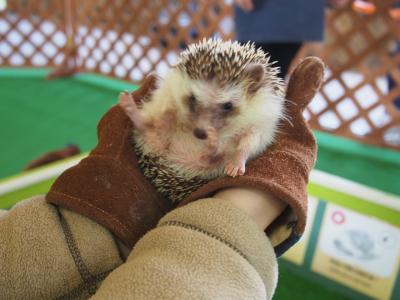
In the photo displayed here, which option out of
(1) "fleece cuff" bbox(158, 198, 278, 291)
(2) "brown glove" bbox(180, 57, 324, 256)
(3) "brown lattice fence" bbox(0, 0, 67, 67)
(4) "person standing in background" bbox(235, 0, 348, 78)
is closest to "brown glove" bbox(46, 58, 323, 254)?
(2) "brown glove" bbox(180, 57, 324, 256)

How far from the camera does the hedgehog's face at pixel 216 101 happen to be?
1062 millimetres

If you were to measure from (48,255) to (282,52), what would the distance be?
6.26 feet

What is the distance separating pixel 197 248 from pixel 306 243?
107 centimetres

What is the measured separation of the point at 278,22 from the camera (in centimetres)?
217

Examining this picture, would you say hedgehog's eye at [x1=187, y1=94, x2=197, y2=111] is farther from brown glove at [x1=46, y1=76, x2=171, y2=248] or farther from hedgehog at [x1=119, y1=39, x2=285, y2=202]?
brown glove at [x1=46, y1=76, x2=171, y2=248]

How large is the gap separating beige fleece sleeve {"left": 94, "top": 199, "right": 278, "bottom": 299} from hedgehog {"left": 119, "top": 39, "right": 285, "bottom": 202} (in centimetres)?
28

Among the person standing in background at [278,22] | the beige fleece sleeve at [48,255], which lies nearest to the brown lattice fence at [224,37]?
the person standing in background at [278,22]

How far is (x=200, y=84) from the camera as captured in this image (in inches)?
42.9

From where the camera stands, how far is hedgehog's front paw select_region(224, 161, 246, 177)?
2.75 feet

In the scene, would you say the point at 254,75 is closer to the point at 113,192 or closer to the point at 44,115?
the point at 113,192

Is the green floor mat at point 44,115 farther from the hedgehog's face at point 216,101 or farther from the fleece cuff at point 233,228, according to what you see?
the fleece cuff at point 233,228

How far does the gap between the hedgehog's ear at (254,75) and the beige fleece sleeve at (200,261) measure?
469mm

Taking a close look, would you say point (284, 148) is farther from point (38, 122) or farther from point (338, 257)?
point (38, 122)

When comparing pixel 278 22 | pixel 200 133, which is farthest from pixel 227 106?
pixel 278 22
